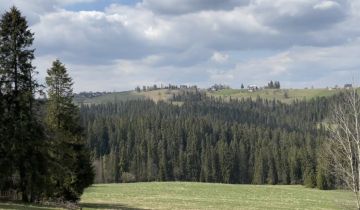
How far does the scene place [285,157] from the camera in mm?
150375

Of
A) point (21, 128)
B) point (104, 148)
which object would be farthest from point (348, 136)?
point (104, 148)

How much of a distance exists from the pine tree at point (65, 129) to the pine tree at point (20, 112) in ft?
16.7

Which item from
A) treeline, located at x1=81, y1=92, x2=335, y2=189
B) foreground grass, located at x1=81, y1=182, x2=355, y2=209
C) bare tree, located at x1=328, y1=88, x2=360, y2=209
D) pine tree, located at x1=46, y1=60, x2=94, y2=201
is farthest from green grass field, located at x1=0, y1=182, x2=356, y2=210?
treeline, located at x1=81, y1=92, x2=335, y2=189

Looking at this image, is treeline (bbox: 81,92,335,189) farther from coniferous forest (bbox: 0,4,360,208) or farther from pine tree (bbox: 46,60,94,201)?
pine tree (bbox: 46,60,94,201)

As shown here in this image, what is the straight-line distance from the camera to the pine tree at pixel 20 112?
33.8 m

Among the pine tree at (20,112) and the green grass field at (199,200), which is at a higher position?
the pine tree at (20,112)

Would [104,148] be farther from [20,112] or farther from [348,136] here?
[348,136]

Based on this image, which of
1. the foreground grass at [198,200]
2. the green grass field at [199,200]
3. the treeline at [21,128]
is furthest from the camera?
the foreground grass at [198,200]

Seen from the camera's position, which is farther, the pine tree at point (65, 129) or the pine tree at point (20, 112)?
the pine tree at point (65, 129)

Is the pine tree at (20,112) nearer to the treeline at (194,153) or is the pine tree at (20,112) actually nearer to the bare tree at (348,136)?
the bare tree at (348,136)

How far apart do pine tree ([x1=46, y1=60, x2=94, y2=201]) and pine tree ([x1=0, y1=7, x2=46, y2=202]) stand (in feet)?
16.7

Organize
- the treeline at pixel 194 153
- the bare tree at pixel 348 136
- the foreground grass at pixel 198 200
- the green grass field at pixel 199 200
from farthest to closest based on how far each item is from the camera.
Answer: the treeline at pixel 194 153 < the foreground grass at pixel 198 200 < the green grass field at pixel 199 200 < the bare tree at pixel 348 136

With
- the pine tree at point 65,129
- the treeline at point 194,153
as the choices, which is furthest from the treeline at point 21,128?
the treeline at point 194,153

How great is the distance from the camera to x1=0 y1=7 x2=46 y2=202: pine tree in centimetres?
3378
